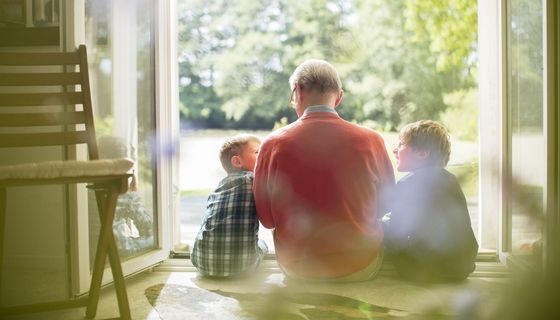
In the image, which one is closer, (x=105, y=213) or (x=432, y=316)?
(x=432, y=316)

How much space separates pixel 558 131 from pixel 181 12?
46.1 ft

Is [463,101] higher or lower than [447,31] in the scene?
lower

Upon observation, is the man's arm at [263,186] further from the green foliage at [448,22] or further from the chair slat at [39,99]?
the green foliage at [448,22]

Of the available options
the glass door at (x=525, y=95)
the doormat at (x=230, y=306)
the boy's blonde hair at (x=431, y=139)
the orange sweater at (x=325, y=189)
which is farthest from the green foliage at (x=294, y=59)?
the doormat at (x=230, y=306)

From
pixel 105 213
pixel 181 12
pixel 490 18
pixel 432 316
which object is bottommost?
pixel 105 213

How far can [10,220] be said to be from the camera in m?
2.94

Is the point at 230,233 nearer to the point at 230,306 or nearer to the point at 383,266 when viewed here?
the point at 230,306

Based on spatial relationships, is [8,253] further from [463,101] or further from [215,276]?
[463,101]

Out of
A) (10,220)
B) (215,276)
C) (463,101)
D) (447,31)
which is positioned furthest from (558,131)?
(463,101)

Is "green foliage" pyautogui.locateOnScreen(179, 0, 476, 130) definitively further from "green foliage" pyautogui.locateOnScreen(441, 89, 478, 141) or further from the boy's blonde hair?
the boy's blonde hair

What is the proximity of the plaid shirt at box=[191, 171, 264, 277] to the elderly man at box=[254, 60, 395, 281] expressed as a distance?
0.66 feet

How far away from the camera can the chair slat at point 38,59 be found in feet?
6.52

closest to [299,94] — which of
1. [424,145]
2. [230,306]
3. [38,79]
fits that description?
[424,145]

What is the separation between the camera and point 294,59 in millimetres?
14555
